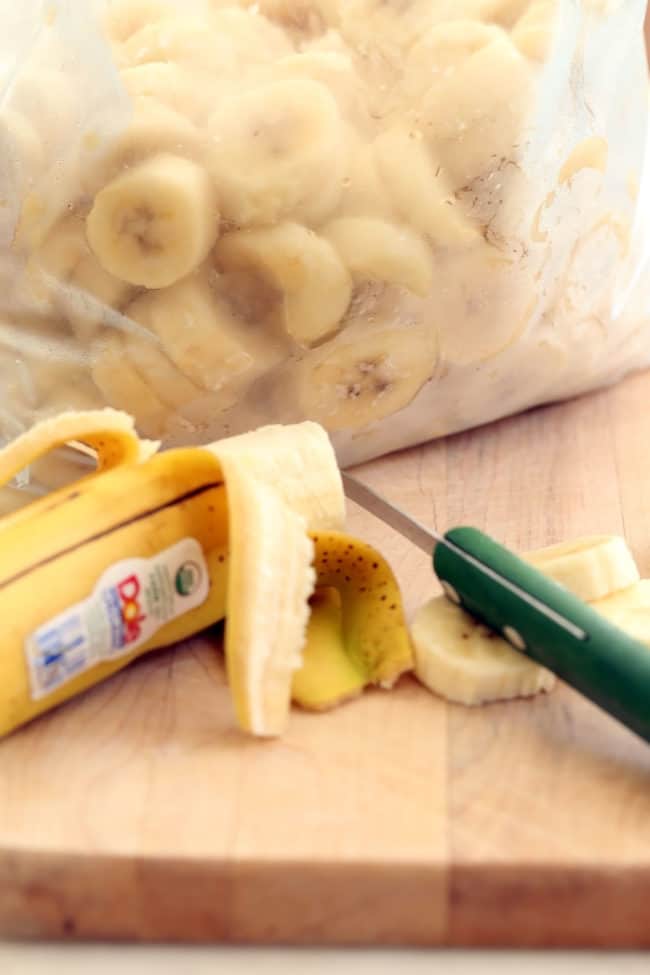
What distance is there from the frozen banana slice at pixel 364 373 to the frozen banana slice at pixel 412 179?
0.08 meters

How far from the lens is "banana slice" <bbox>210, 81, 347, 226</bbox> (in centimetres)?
77

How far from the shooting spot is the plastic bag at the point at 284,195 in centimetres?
77

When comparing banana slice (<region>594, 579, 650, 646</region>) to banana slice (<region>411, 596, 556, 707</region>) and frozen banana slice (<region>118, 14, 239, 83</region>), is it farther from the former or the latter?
frozen banana slice (<region>118, 14, 239, 83</region>)

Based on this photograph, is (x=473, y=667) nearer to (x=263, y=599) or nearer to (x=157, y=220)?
(x=263, y=599)

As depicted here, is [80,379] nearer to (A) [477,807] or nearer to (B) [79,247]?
(B) [79,247]

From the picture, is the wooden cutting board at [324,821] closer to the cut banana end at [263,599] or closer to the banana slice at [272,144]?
the cut banana end at [263,599]

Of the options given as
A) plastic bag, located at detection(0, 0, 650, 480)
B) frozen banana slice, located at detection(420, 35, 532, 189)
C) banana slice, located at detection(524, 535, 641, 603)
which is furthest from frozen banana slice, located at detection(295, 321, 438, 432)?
banana slice, located at detection(524, 535, 641, 603)

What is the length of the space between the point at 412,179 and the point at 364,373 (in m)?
0.13

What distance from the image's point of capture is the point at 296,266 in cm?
79

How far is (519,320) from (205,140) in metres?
0.24

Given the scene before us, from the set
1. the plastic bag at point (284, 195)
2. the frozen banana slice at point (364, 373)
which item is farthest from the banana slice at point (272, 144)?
the frozen banana slice at point (364, 373)

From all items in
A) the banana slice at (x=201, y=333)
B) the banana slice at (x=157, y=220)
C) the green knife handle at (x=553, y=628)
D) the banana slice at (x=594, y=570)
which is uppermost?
the banana slice at (x=157, y=220)

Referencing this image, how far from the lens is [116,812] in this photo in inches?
23.4

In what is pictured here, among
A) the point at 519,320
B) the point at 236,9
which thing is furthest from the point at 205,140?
the point at 519,320
